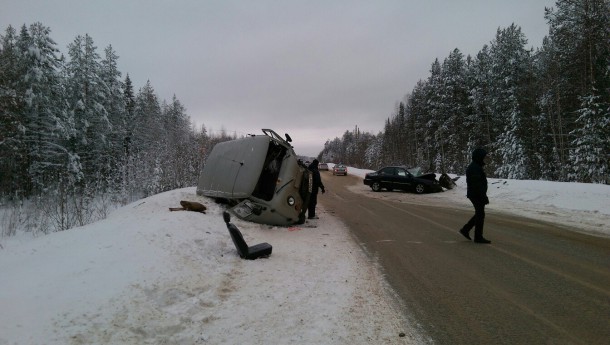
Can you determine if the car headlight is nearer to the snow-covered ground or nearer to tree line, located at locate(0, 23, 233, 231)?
the snow-covered ground

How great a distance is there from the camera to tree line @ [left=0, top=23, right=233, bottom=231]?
24.7m

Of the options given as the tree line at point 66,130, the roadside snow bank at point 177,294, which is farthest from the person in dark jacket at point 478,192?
the tree line at point 66,130

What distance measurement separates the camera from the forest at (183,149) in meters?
24.9

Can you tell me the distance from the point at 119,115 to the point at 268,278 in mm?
40241

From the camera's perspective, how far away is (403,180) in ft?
77.8

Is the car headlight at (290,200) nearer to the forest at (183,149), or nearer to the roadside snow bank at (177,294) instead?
the roadside snow bank at (177,294)

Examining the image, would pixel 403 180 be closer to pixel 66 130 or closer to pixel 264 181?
pixel 264 181

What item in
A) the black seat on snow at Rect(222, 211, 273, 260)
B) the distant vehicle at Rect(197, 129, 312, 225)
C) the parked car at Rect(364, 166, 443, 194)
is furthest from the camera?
the parked car at Rect(364, 166, 443, 194)

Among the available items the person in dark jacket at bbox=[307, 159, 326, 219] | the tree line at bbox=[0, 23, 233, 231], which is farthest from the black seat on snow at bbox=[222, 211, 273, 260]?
the tree line at bbox=[0, 23, 233, 231]

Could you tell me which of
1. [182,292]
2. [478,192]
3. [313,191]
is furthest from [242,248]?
[313,191]

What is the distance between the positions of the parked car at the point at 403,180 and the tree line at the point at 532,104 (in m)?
11.7

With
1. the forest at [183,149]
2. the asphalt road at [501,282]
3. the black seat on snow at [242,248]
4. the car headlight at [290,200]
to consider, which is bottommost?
the asphalt road at [501,282]

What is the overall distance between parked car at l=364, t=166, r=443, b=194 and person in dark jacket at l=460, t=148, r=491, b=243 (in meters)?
Result: 14.9

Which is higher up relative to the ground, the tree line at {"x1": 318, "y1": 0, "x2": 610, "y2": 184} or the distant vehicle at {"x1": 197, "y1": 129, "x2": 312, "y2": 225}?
the tree line at {"x1": 318, "y1": 0, "x2": 610, "y2": 184}
